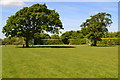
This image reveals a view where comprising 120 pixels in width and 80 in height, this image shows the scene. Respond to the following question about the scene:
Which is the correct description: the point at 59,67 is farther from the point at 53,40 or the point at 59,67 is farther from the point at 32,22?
the point at 53,40

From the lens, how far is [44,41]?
65.5 meters

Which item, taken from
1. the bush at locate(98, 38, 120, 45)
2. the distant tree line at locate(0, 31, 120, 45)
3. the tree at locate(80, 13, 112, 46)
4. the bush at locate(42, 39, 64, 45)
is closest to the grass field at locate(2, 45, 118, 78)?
the tree at locate(80, 13, 112, 46)

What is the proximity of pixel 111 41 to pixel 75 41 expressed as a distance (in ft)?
49.2

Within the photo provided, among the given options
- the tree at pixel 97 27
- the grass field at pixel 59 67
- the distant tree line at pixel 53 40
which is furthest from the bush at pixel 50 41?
the grass field at pixel 59 67

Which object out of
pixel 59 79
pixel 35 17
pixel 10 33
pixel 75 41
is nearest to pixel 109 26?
pixel 75 41

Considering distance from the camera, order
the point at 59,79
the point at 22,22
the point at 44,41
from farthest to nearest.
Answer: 1. the point at 44,41
2. the point at 22,22
3. the point at 59,79

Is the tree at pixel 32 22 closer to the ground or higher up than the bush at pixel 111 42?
higher up

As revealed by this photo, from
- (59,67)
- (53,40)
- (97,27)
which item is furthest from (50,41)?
(59,67)

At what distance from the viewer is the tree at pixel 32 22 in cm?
3738

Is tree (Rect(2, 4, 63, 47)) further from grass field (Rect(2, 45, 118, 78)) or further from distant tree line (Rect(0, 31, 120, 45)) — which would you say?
grass field (Rect(2, 45, 118, 78))

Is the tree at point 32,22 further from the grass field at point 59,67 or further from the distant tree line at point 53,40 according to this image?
the grass field at point 59,67

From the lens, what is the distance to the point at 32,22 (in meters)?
39.7

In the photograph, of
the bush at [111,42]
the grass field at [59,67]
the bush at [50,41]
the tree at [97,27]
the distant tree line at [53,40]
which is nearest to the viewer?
the grass field at [59,67]

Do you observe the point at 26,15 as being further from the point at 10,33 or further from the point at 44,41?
the point at 44,41
